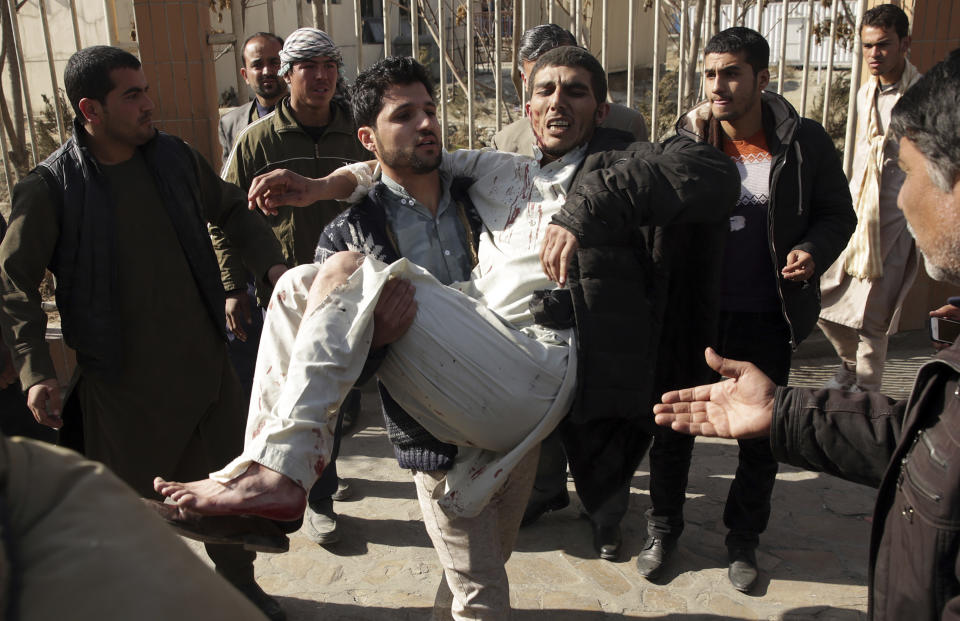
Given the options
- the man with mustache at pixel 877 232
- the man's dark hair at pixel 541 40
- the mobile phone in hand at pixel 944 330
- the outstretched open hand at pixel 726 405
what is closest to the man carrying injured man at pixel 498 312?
the outstretched open hand at pixel 726 405

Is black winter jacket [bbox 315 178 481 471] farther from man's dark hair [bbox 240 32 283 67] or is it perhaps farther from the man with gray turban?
man's dark hair [bbox 240 32 283 67]

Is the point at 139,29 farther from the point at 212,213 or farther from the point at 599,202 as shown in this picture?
the point at 599,202

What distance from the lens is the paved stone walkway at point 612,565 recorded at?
3090mm

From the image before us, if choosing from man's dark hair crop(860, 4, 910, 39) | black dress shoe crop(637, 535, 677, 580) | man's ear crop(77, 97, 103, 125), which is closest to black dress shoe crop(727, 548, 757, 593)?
black dress shoe crop(637, 535, 677, 580)

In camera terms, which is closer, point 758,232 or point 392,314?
point 392,314

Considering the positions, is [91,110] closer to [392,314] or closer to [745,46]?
[392,314]

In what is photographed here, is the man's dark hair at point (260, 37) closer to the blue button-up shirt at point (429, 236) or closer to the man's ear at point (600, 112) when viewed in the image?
the blue button-up shirt at point (429, 236)

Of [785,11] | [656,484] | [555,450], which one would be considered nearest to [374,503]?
[555,450]

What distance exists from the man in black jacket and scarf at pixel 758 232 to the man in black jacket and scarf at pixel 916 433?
54.0 inches

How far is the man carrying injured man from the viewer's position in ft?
6.31

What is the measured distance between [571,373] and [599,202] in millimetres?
484

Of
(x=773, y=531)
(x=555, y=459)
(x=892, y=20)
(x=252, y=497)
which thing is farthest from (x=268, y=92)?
(x=892, y=20)

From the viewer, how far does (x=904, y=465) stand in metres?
1.54

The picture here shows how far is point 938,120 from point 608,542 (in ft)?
7.84
